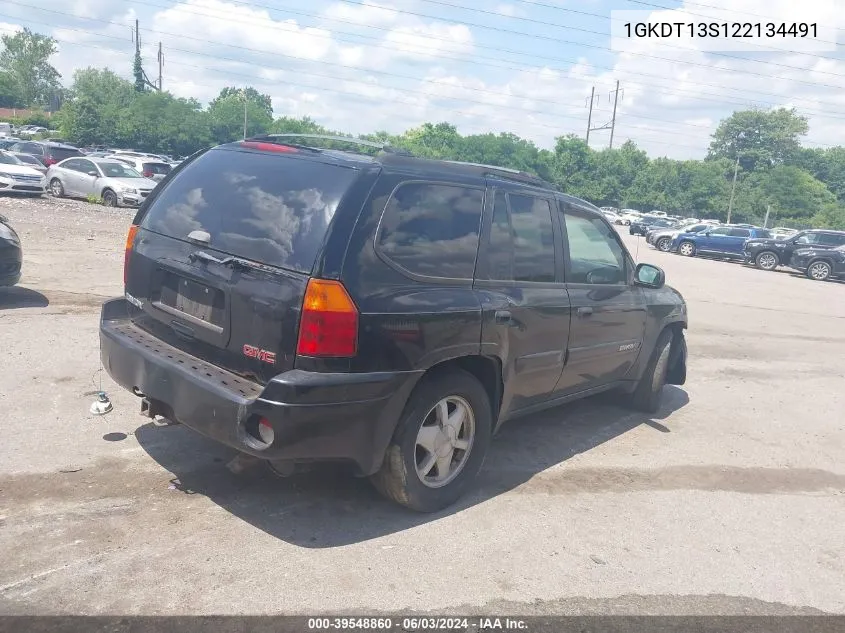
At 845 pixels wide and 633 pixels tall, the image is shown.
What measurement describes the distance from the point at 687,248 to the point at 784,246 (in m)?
5.55

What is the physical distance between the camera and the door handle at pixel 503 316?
4.15m

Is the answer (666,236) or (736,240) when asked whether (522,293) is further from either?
(666,236)

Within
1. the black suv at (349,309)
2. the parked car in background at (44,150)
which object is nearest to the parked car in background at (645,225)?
the parked car in background at (44,150)

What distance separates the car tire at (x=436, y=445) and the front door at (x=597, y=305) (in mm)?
991

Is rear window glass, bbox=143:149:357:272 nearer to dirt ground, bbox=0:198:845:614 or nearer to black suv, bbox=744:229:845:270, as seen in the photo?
dirt ground, bbox=0:198:845:614

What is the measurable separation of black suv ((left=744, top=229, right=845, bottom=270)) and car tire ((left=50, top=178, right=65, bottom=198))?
24847 millimetres

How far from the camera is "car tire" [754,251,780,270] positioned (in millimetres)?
27459

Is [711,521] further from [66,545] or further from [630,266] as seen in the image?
[66,545]

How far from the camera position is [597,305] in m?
5.16

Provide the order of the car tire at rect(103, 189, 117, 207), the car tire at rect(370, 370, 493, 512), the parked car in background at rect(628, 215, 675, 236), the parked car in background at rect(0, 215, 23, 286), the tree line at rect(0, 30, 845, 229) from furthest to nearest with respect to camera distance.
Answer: the tree line at rect(0, 30, 845, 229)
the parked car in background at rect(628, 215, 675, 236)
the car tire at rect(103, 189, 117, 207)
the parked car in background at rect(0, 215, 23, 286)
the car tire at rect(370, 370, 493, 512)

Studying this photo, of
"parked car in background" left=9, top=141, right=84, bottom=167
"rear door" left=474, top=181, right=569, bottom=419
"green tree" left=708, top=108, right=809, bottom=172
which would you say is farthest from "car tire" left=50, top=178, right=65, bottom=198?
"green tree" left=708, top=108, right=809, bottom=172

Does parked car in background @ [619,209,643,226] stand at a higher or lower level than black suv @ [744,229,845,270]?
higher

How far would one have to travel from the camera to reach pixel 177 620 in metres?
2.90

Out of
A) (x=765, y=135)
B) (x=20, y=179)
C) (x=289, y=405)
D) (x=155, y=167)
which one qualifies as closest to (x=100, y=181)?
(x=20, y=179)
